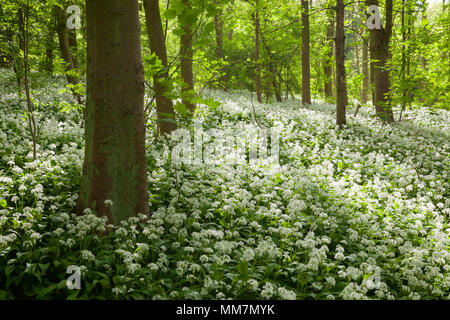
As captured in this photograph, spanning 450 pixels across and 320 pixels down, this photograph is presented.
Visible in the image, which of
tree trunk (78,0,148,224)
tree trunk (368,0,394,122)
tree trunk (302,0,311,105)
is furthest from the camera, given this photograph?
tree trunk (302,0,311,105)

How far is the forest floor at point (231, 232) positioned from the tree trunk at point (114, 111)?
370 millimetres

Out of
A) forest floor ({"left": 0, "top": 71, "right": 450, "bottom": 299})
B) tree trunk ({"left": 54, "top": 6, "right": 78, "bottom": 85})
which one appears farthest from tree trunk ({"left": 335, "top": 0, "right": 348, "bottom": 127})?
tree trunk ({"left": 54, "top": 6, "right": 78, "bottom": 85})

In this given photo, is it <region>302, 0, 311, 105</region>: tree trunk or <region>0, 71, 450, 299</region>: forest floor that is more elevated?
<region>302, 0, 311, 105</region>: tree trunk

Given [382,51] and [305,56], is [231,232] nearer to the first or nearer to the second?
[382,51]

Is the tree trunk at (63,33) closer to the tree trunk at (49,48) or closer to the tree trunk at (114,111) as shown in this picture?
the tree trunk at (49,48)

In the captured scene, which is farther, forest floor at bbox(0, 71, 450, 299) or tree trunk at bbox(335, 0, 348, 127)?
tree trunk at bbox(335, 0, 348, 127)

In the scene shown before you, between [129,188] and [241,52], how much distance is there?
22545mm

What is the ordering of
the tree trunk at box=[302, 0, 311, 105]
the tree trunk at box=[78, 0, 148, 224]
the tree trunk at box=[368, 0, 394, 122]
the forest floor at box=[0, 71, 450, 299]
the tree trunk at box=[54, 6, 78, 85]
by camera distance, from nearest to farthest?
the forest floor at box=[0, 71, 450, 299], the tree trunk at box=[78, 0, 148, 224], the tree trunk at box=[54, 6, 78, 85], the tree trunk at box=[368, 0, 394, 122], the tree trunk at box=[302, 0, 311, 105]

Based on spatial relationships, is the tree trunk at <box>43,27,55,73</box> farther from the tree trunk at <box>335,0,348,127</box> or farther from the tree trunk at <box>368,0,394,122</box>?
the tree trunk at <box>368,0,394,122</box>

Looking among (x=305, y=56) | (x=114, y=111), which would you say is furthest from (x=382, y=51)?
(x=114, y=111)

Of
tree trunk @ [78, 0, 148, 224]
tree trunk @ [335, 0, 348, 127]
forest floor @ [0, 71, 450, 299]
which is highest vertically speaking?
tree trunk @ [335, 0, 348, 127]

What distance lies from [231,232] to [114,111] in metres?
2.16

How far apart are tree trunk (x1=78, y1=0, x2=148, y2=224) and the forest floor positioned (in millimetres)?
370

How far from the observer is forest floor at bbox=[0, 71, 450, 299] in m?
3.35
